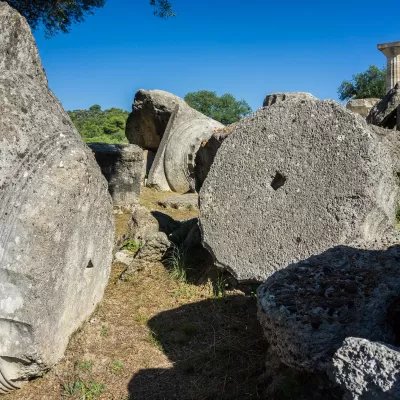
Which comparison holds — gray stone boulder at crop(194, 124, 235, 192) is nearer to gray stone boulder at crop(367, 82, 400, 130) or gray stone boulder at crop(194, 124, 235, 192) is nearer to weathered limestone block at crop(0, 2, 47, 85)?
weathered limestone block at crop(0, 2, 47, 85)

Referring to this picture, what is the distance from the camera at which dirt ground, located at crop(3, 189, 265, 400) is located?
10.1 ft

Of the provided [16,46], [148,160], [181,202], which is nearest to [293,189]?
[16,46]

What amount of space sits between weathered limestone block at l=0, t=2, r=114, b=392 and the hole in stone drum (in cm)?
143

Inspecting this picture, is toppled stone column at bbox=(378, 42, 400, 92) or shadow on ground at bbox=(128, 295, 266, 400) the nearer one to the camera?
shadow on ground at bbox=(128, 295, 266, 400)

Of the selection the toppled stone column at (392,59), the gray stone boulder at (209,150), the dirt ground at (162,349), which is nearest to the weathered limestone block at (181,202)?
the gray stone boulder at (209,150)

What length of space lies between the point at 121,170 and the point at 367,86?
25780mm

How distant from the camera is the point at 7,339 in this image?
9.15 ft

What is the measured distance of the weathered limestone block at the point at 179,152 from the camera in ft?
33.3

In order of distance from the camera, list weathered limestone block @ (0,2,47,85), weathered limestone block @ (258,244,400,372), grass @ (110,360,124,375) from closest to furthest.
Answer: weathered limestone block @ (258,244,400,372) < grass @ (110,360,124,375) < weathered limestone block @ (0,2,47,85)

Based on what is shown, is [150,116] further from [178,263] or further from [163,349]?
[163,349]

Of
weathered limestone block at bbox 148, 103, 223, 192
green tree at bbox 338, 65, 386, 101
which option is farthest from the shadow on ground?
green tree at bbox 338, 65, 386, 101

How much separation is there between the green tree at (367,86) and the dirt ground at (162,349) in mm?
27765

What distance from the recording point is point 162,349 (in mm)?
3561

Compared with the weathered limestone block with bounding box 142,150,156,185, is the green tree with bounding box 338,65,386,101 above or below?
above
